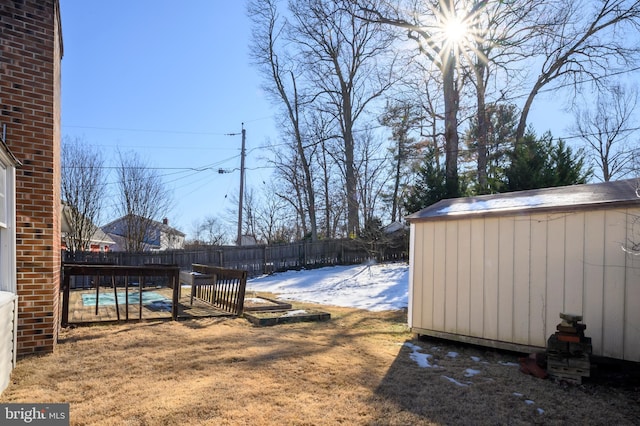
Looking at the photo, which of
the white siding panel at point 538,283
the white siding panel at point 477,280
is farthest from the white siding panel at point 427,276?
the white siding panel at point 538,283

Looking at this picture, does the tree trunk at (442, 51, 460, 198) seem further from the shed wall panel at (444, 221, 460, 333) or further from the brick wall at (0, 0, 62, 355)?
the brick wall at (0, 0, 62, 355)

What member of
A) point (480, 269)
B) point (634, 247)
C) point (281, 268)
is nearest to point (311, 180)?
point (281, 268)

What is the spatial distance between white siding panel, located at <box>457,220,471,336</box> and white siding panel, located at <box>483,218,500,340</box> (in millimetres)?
251

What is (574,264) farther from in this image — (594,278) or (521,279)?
(521,279)

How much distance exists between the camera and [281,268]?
18.7 metres

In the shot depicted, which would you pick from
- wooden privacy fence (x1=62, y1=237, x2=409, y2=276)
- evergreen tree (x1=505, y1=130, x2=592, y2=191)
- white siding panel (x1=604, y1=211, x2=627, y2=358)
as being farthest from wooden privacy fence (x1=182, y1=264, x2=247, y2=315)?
evergreen tree (x1=505, y1=130, x2=592, y2=191)

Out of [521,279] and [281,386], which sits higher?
[521,279]

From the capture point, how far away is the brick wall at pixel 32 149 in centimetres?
414

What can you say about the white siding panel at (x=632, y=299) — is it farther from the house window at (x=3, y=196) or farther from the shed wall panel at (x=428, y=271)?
the house window at (x=3, y=196)

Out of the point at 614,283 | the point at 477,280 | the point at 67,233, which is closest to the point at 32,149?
the point at 477,280

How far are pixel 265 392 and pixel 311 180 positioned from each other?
21.2m

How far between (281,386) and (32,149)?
3442 millimetres

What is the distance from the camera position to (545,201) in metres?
5.38

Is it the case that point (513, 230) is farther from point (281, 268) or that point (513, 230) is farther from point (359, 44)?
point (359, 44)
